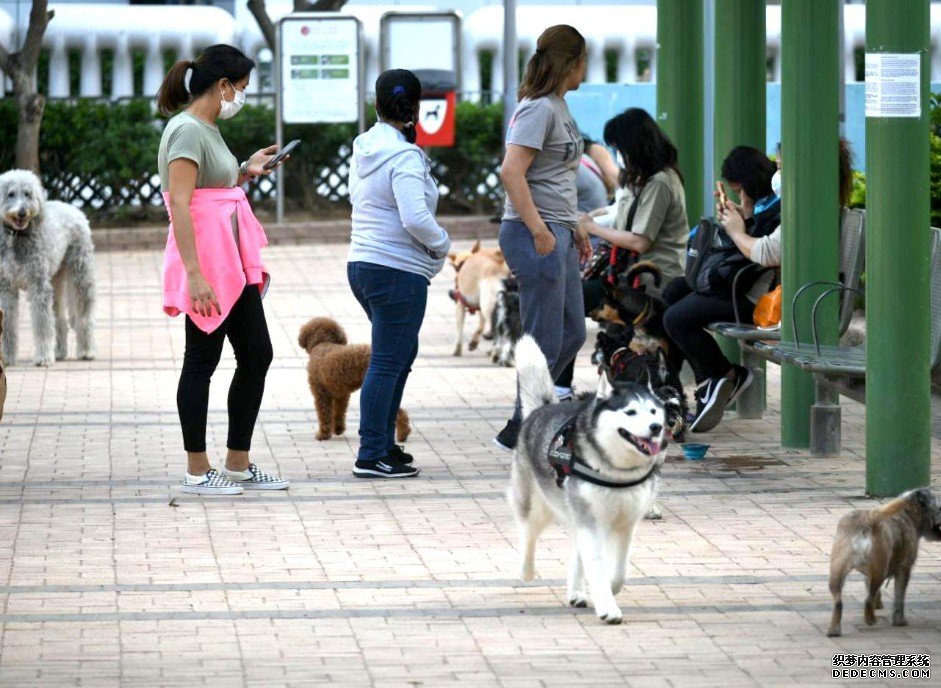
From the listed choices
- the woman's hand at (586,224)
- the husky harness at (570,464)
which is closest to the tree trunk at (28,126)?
the woman's hand at (586,224)

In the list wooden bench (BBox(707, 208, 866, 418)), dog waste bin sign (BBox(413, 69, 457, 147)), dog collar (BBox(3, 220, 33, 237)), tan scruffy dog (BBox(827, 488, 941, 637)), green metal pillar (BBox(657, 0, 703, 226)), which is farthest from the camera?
dog waste bin sign (BBox(413, 69, 457, 147))

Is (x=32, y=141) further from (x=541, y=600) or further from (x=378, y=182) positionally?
(x=541, y=600)

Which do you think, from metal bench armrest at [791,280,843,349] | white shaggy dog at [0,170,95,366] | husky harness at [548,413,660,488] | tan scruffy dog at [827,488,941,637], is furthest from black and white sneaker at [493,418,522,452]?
white shaggy dog at [0,170,95,366]

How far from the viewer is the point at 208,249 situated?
7.54m

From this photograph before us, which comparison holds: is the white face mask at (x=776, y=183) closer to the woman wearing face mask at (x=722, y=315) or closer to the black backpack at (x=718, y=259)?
the woman wearing face mask at (x=722, y=315)

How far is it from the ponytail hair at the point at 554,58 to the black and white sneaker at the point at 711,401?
1810 mm

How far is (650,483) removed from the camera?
222 inches

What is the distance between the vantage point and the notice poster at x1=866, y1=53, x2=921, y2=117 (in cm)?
732

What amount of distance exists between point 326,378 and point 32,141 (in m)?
14.3

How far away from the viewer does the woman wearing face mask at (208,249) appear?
24.1ft

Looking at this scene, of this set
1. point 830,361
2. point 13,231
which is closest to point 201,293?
point 830,361

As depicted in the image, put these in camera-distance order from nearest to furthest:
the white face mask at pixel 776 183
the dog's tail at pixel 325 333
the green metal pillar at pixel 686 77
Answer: the white face mask at pixel 776 183, the dog's tail at pixel 325 333, the green metal pillar at pixel 686 77

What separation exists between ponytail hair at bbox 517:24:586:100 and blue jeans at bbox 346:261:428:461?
1134mm

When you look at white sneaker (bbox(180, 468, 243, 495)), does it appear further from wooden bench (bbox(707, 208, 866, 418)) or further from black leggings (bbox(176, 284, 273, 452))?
wooden bench (bbox(707, 208, 866, 418))
